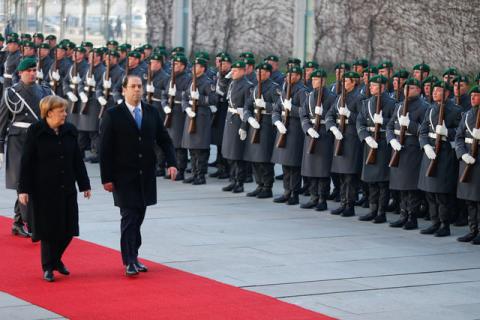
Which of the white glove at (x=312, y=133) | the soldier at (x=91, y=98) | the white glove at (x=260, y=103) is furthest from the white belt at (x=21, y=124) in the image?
the soldier at (x=91, y=98)

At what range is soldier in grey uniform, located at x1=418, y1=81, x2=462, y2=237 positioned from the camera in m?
13.2

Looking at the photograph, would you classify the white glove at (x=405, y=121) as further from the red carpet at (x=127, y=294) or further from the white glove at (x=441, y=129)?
the red carpet at (x=127, y=294)

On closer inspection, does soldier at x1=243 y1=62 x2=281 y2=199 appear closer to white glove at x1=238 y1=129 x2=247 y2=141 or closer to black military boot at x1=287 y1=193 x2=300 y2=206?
white glove at x1=238 y1=129 x2=247 y2=141

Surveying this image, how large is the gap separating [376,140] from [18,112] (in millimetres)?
4208

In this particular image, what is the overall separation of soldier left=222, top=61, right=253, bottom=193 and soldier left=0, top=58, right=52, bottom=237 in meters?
4.19

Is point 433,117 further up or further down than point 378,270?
further up

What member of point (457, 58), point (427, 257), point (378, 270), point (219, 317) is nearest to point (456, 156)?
point (427, 257)

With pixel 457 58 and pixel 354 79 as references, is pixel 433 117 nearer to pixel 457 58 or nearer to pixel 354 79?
pixel 354 79

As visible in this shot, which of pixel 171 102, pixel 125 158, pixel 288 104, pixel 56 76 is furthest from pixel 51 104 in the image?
pixel 56 76

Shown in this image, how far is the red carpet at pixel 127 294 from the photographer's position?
9016 millimetres

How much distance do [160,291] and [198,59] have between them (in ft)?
24.9

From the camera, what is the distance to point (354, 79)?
14.6 meters

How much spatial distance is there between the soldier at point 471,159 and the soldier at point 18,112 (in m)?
4.26

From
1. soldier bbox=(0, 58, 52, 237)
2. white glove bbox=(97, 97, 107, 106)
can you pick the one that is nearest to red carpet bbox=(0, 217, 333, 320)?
soldier bbox=(0, 58, 52, 237)
